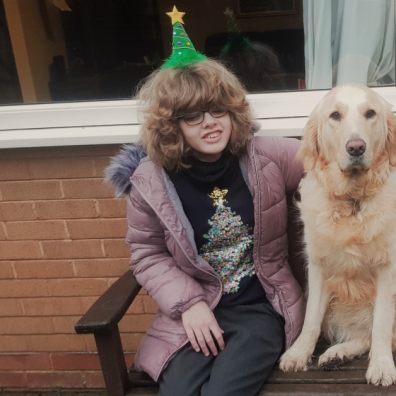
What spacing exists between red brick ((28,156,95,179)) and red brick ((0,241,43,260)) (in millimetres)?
392

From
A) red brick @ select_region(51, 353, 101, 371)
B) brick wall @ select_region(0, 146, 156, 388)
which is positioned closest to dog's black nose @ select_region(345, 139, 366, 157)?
brick wall @ select_region(0, 146, 156, 388)

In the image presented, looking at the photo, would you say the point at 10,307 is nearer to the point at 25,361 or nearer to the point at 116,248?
the point at 25,361

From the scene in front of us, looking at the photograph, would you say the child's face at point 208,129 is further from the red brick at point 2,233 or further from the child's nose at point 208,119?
the red brick at point 2,233

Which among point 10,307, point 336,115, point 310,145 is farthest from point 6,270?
point 336,115

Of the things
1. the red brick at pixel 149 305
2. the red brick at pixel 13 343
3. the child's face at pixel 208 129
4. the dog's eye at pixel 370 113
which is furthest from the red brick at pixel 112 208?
the dog's eye at pixel 370 113

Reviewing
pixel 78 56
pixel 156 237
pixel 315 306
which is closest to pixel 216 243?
pixel 156 237

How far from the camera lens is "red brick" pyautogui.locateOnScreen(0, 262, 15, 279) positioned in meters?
2.97

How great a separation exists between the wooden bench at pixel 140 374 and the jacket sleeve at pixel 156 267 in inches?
4.9

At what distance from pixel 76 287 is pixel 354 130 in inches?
72.3

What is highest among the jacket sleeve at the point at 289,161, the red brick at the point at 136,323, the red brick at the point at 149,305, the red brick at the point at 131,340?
the jacket sleeve at the point at 289,161

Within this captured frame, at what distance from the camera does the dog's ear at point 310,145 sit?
199 cm

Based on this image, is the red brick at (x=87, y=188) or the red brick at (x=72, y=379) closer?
the red brick at (x=87, y=188)

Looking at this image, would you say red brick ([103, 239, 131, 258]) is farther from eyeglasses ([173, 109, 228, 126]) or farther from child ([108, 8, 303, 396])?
eyeglasses ([173, 109, 228, 126])

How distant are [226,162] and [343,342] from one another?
2.78ft
